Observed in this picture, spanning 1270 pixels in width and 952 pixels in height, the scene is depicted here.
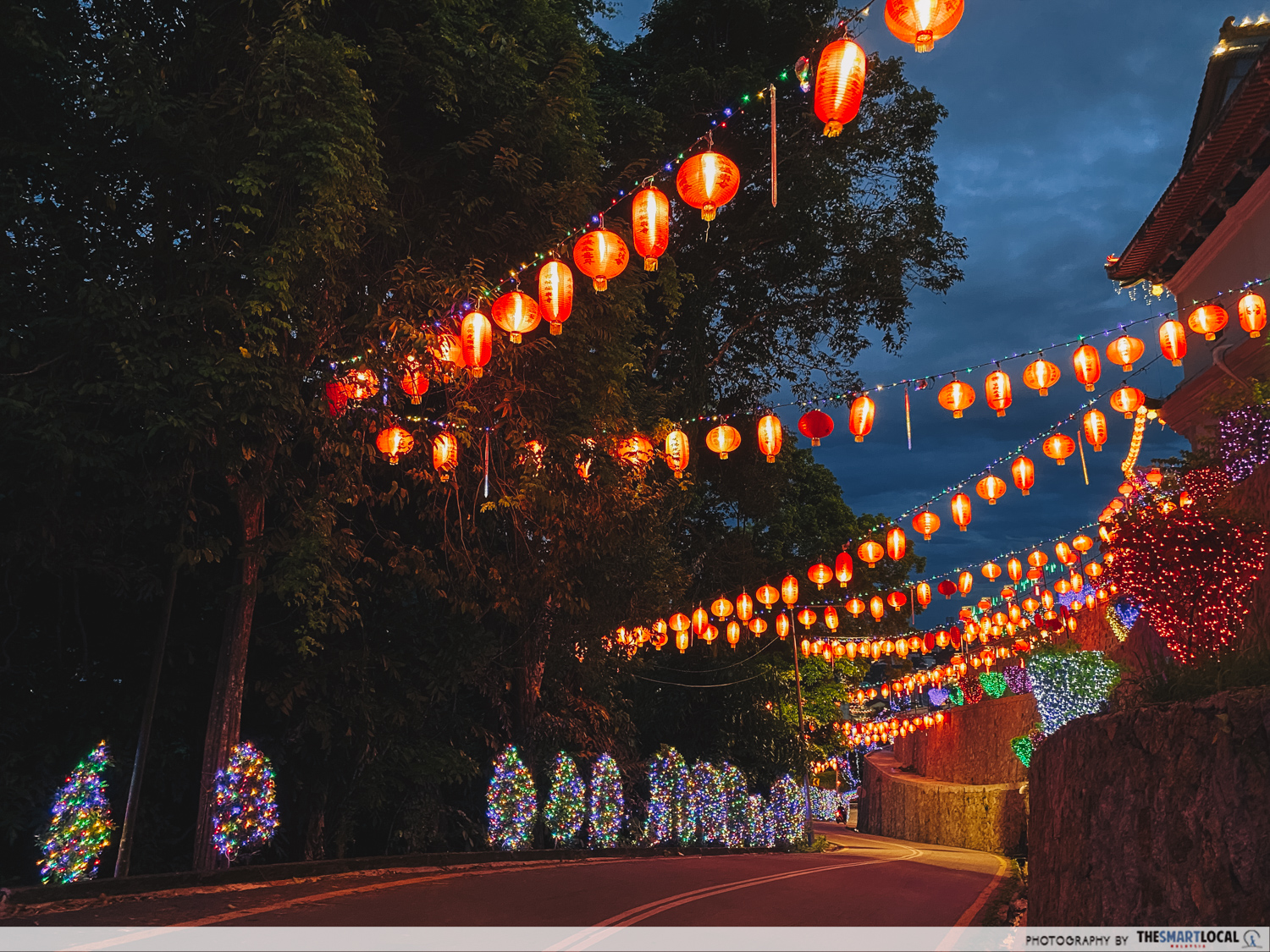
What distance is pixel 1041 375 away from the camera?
10.4m

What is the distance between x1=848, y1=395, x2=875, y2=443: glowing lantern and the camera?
11.4 metres

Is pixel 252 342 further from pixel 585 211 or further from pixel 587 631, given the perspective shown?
pixel 587 631

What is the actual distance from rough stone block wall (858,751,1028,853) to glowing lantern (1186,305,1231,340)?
47.5 feet

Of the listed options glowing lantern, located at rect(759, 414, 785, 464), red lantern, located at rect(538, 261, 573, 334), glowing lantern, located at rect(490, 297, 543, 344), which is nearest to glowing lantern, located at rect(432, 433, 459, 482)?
glowing lantern, located at rect(490, 297, 543, 344)

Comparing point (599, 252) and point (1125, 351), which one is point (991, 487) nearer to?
point (1125, 351)

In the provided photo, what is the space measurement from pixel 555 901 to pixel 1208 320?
31.7 ft

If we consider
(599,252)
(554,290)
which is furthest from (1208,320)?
(554,290)

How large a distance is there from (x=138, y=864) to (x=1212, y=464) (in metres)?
12.4

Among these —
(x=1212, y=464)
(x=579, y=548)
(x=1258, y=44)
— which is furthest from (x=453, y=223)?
(x=1258, y=44)

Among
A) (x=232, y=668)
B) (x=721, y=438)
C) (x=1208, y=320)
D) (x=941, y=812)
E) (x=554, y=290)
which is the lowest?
(x=941, y=812)

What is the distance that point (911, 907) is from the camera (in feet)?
31.8

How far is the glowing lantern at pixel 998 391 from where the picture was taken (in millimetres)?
10445

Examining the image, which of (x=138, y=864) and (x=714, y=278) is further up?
(x=714, y=278)

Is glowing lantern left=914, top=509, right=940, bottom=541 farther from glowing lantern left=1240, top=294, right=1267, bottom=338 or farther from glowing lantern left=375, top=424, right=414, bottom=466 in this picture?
glowing lantern left=375, top=424, right=414, bottom=466
